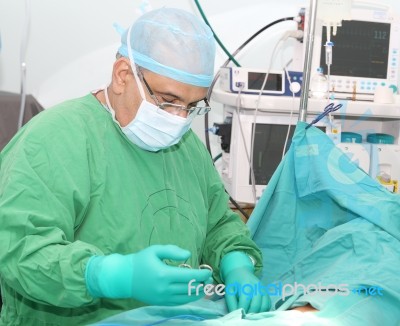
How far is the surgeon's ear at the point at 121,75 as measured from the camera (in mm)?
1286

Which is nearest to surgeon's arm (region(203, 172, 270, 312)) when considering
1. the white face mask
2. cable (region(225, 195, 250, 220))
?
the white face mask

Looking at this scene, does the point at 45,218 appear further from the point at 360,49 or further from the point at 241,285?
the point at 360,49

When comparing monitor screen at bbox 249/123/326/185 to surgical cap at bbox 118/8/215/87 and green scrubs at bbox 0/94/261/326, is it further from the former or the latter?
surgical cap at bbox 118/8/215/87

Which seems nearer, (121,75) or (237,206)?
(121,75)

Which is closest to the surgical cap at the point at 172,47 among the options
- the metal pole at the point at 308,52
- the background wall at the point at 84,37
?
the metal pole at the point at 308,52

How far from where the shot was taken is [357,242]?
1386 millimetres

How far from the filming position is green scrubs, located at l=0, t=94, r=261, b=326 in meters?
1.03

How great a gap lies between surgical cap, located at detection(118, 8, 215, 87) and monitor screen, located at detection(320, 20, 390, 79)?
1.17 metres

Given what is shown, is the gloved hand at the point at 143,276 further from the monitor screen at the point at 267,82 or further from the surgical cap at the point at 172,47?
the monitor screen at the point at 267,82

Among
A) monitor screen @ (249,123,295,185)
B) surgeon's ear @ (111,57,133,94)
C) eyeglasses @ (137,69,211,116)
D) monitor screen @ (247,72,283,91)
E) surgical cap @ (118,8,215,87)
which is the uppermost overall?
surgical cap @ (118,8,215,87)

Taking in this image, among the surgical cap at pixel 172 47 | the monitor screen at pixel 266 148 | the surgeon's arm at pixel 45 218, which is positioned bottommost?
the monitor screen at pixel 266 148

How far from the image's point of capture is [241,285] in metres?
1.31

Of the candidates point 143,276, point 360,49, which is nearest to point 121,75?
point 143,276

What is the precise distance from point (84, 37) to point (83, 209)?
1696 mm
